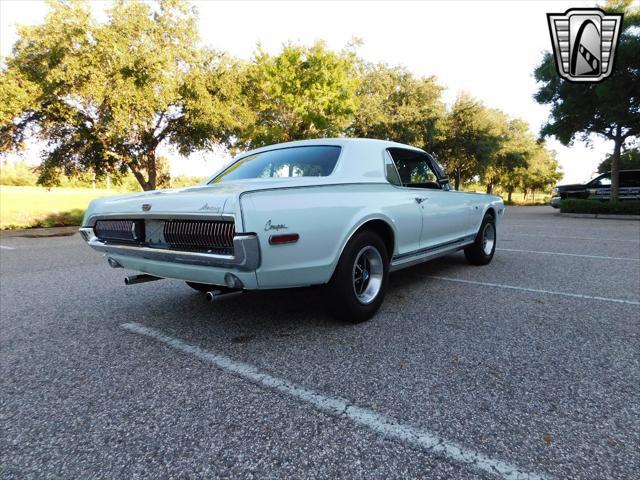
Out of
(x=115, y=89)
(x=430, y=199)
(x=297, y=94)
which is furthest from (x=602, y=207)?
(x=115, y=89)

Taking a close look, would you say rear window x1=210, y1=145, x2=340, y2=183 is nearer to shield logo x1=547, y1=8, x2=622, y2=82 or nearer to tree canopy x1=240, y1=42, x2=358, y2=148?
shield logo x1=547, y1=8, x2=622, y2=82

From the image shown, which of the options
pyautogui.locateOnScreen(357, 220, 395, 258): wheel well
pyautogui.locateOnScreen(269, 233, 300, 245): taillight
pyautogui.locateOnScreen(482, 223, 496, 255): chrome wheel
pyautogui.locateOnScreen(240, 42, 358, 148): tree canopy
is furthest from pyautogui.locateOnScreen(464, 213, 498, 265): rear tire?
pyautogui.locateOnScreen(240, 42, 358, 148): tree canopy

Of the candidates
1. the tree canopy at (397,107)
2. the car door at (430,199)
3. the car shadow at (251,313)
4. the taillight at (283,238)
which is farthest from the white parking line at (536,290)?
the tree canopy at (397,107)

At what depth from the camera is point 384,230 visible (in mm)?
3350

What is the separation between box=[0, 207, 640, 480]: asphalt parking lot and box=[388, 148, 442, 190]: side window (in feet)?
3.88

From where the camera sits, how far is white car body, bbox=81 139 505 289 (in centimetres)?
235

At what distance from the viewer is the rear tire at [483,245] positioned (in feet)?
17.6

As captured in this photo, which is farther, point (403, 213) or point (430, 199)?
point (430, 199)

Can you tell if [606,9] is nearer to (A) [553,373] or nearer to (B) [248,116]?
(B) [248,116]

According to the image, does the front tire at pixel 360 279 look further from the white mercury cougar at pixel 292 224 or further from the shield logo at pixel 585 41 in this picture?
the shield logo at pixel 585 41

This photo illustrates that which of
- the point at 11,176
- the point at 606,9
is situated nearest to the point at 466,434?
the point at 606,9

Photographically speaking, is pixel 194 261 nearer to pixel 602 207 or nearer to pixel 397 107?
pixel 602 207

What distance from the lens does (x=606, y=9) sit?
1461 cm

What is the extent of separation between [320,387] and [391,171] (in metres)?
2.18
